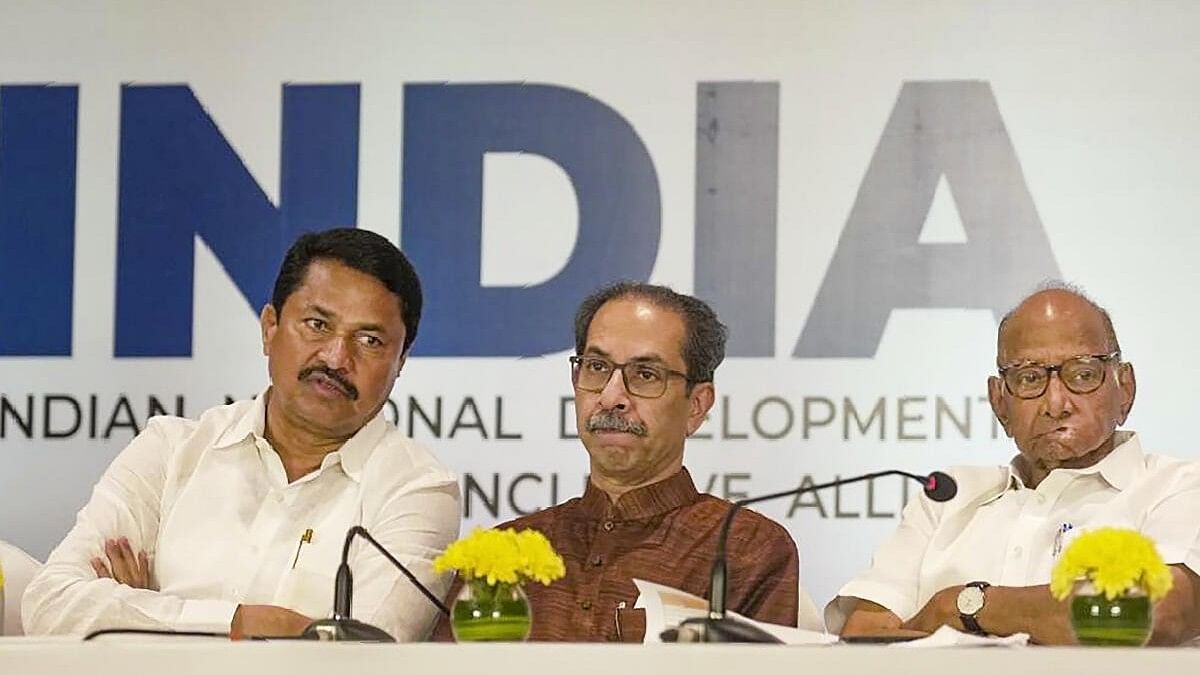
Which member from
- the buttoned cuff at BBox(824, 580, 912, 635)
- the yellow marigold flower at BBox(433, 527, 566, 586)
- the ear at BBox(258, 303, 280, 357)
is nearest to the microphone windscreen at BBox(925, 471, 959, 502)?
the yellow marigold flower at BBox(433, 527, 566, 586)

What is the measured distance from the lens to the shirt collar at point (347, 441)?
4297 mm

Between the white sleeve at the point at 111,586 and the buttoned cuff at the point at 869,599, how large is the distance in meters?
1.23

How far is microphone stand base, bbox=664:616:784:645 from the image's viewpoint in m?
2.85

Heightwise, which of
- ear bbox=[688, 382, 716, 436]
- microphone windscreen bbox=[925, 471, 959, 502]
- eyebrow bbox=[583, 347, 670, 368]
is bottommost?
microphone windscreen bbox=[925, 471, 959, 502]

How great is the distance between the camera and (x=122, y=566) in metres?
4.11

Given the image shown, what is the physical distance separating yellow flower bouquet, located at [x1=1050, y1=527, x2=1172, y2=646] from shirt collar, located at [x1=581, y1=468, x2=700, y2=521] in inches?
51.8

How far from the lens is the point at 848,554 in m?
5.03

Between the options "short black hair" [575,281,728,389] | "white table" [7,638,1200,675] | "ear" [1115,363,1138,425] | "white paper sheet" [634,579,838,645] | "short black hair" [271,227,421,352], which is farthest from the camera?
"short black hair" [271,227,421,352]

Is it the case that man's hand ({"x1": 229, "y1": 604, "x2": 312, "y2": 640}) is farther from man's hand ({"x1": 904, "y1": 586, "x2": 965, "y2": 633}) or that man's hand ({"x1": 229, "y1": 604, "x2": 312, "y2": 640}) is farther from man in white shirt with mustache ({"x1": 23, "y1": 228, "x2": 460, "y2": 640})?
man's hand ({"x1": 904, "y1": 586, "x2": 965, "y2": 633})

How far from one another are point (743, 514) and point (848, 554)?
99cm

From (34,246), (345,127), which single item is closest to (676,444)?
(345,127)

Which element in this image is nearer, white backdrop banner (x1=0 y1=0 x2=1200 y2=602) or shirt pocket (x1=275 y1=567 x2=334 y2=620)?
shirt pocket (x1=275 y1=567 x2=334 y2=620)

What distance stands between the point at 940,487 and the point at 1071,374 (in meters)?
0.98

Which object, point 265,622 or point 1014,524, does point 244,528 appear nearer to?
point 265,622
